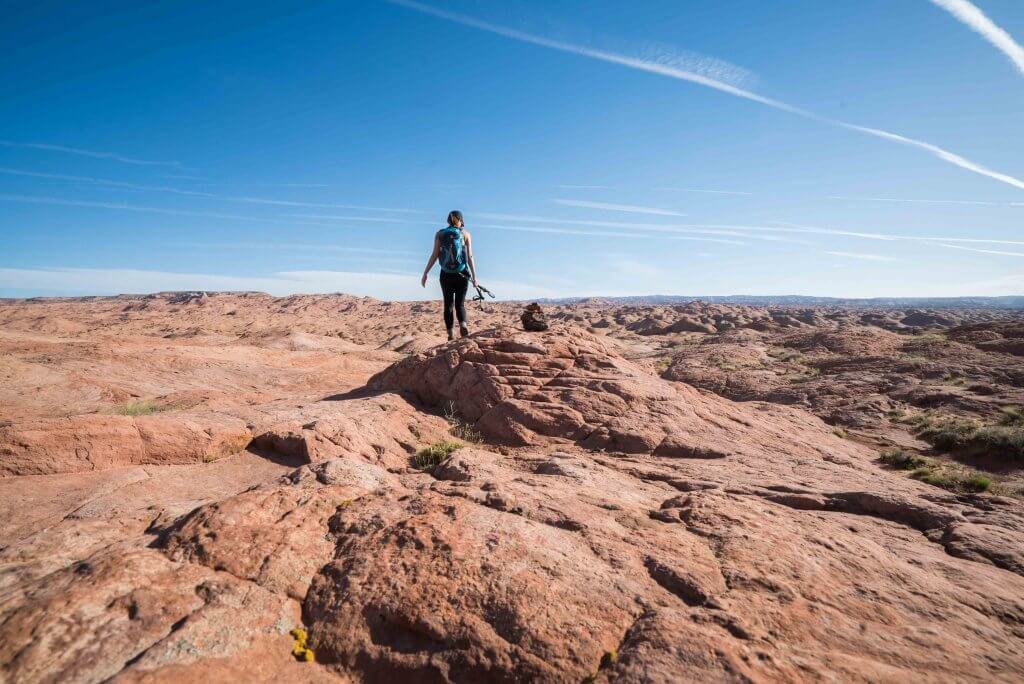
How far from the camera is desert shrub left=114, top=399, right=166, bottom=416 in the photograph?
6.93 m

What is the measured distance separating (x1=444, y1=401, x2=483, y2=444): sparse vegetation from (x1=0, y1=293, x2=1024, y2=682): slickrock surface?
0.08m

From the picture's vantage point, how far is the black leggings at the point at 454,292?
8.95 meters

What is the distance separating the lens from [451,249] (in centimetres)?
872

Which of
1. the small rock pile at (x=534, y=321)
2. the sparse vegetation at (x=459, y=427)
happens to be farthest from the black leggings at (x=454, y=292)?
the sparse vegetation at (x=459, y=427)

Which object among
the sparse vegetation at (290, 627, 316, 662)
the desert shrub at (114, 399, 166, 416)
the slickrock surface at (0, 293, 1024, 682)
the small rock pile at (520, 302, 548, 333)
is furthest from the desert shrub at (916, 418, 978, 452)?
the desert shrub at (114, 399, 166, 416)

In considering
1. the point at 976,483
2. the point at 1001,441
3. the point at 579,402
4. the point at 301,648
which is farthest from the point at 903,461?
the point at 301,648

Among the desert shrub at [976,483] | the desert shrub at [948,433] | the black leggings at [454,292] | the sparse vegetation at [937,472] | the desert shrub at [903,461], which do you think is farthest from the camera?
the desert shrub at [948,433]

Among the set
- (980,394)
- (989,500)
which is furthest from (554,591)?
(980,394)

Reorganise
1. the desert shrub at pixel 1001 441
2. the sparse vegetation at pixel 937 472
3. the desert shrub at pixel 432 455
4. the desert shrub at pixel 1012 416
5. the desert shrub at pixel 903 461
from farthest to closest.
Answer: the desert shrub at pixel 1012 416 → the desert shrub at pixel 1001 441 → the desert shrub at pixel 903 461 → the sparse vegetation at pixel 937 472 → the desert shrub at pixel 432 455

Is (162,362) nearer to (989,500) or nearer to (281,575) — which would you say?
(281,575)

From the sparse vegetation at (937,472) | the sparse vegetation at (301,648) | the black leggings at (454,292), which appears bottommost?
the sparse vegetation at (937,472)

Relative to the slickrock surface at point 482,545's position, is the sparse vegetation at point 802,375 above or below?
below

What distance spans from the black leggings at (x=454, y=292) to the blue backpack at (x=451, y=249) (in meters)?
0.16

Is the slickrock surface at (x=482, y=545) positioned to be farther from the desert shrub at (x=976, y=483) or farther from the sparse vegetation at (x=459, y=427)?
the desert shrub at (x=976, y=483)
